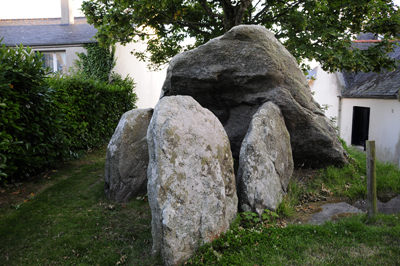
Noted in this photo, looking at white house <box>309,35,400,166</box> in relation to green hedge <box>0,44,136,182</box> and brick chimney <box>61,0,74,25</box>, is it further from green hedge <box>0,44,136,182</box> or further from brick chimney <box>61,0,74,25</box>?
brick chimney <box>61,0,74,25</box>

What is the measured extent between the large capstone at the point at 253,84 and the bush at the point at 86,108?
13.1ft

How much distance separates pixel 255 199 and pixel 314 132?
2596mm

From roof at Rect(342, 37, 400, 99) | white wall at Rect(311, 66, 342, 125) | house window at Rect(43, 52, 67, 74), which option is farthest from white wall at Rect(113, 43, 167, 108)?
roof at Rect(342, 37, 400, 99)

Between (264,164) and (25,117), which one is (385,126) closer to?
(264,164)

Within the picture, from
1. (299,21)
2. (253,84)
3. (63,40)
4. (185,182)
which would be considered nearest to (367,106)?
(299,21)

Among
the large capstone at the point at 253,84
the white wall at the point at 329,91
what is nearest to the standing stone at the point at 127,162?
the large capstone at the point at 253,84

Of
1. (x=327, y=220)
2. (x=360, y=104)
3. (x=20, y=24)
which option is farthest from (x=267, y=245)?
(x=20, y=24)

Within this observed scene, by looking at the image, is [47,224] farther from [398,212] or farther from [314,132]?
[398,212]

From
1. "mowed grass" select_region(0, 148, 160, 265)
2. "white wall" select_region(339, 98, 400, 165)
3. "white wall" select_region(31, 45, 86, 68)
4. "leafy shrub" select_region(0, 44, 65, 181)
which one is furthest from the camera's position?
"white wall" select_region(31, 45, 86, 68)

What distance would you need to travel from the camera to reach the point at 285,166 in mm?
5883

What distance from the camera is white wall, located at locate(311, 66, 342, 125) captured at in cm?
1662

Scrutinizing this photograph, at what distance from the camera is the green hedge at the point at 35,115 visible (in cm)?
651

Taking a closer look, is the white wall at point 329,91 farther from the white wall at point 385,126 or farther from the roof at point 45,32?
the roof at point 45,32

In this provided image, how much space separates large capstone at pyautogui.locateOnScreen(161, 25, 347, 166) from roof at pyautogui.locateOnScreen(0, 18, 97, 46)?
10.3 meters
